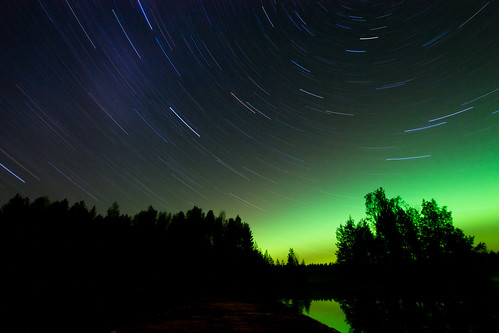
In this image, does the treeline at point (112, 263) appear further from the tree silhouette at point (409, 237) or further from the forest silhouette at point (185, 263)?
the tree silhouette at point (409, 237)

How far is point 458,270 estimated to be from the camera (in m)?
36.0

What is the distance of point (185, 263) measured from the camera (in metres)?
47.3

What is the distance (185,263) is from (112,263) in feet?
52.0

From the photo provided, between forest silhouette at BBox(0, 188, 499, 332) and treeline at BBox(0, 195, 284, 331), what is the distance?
15 centimetres

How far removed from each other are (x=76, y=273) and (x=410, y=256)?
53.7 m

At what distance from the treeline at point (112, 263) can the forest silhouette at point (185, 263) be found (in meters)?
0.15

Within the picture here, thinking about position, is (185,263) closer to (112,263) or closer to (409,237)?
(112,263)

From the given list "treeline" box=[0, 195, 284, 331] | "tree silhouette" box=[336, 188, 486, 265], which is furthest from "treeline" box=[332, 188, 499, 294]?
"treeline" box=[0, 195, 284, 331]

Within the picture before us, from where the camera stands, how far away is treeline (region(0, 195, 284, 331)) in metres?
17.7

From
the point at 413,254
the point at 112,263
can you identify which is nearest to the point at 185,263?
the point at 112,263

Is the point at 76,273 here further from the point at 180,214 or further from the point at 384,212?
the point at 384,212

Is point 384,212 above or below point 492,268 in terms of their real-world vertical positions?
above

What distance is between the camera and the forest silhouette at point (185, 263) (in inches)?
789

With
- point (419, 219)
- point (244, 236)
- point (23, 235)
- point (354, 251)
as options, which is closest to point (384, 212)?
point (419, 219)
